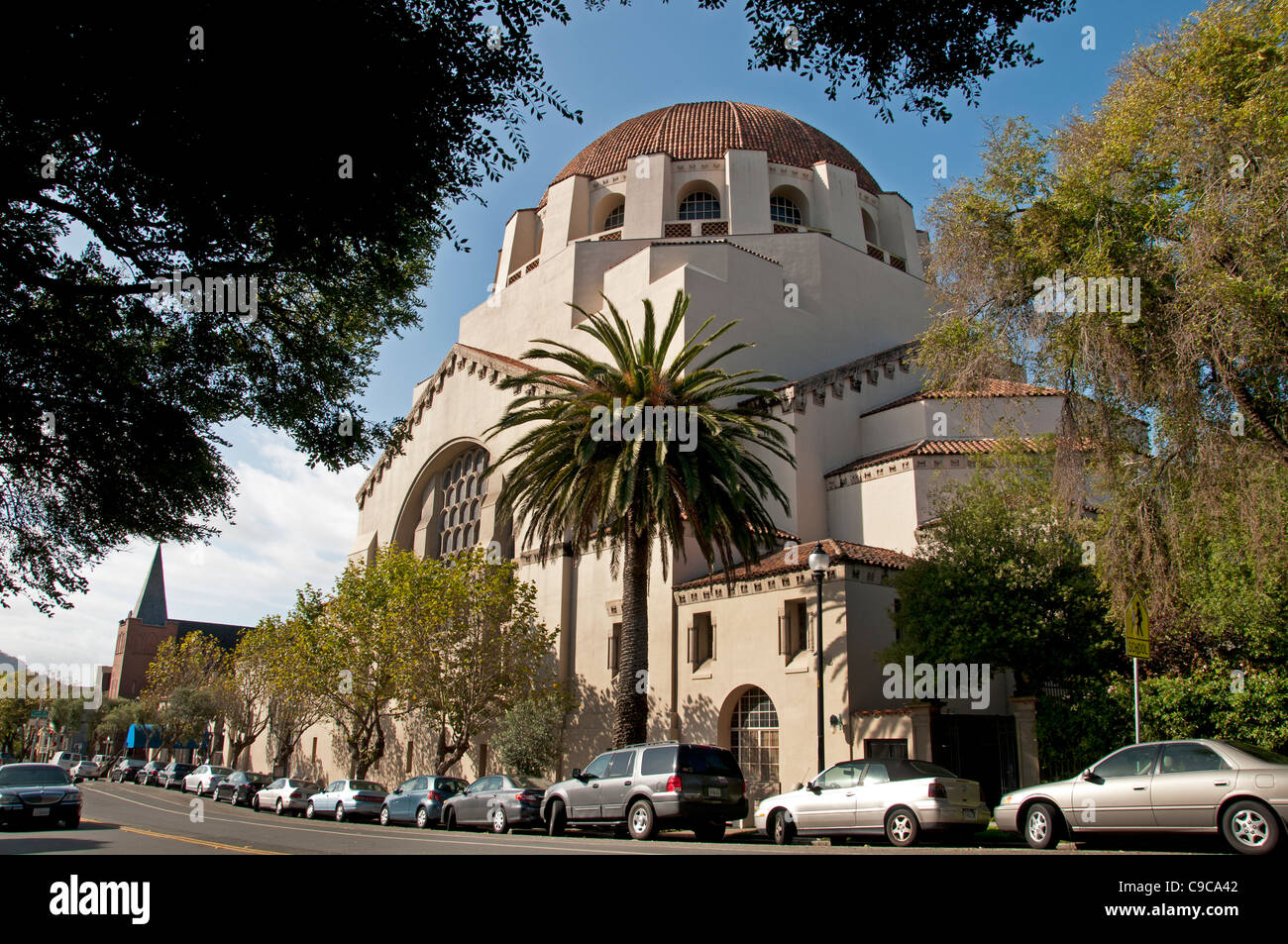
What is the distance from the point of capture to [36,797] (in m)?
19.1

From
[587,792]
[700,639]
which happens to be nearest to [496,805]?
[587,792]

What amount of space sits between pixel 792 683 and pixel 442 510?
22853 mm

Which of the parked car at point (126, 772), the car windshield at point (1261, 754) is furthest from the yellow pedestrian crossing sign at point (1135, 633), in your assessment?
the parked car at point (126, 772)

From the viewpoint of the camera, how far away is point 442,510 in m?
42.4

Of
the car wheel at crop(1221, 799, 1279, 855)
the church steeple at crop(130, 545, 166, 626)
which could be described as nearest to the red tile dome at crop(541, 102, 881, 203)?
the car wheel at crop(1221, 799, 1279, 855)

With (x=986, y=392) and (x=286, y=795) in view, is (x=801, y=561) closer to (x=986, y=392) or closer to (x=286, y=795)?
(x=986, y=392)

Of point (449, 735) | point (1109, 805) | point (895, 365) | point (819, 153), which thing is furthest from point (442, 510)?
point (1109, 805)

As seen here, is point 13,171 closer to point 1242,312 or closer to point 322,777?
point 1242,312

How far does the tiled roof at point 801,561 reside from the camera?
2420 cm

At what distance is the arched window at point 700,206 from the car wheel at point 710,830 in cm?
2971

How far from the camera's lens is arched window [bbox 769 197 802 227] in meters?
41.7

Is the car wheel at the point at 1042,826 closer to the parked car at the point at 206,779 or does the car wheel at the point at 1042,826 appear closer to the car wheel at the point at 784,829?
the car wheel at the point at 784,829

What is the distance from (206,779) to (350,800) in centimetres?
1523

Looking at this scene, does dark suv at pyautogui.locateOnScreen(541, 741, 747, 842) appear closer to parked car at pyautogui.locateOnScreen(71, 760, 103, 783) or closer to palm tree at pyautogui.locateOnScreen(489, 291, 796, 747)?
palm tree at pyautogui.locateOnScreen(489, 291, 796, 747)
